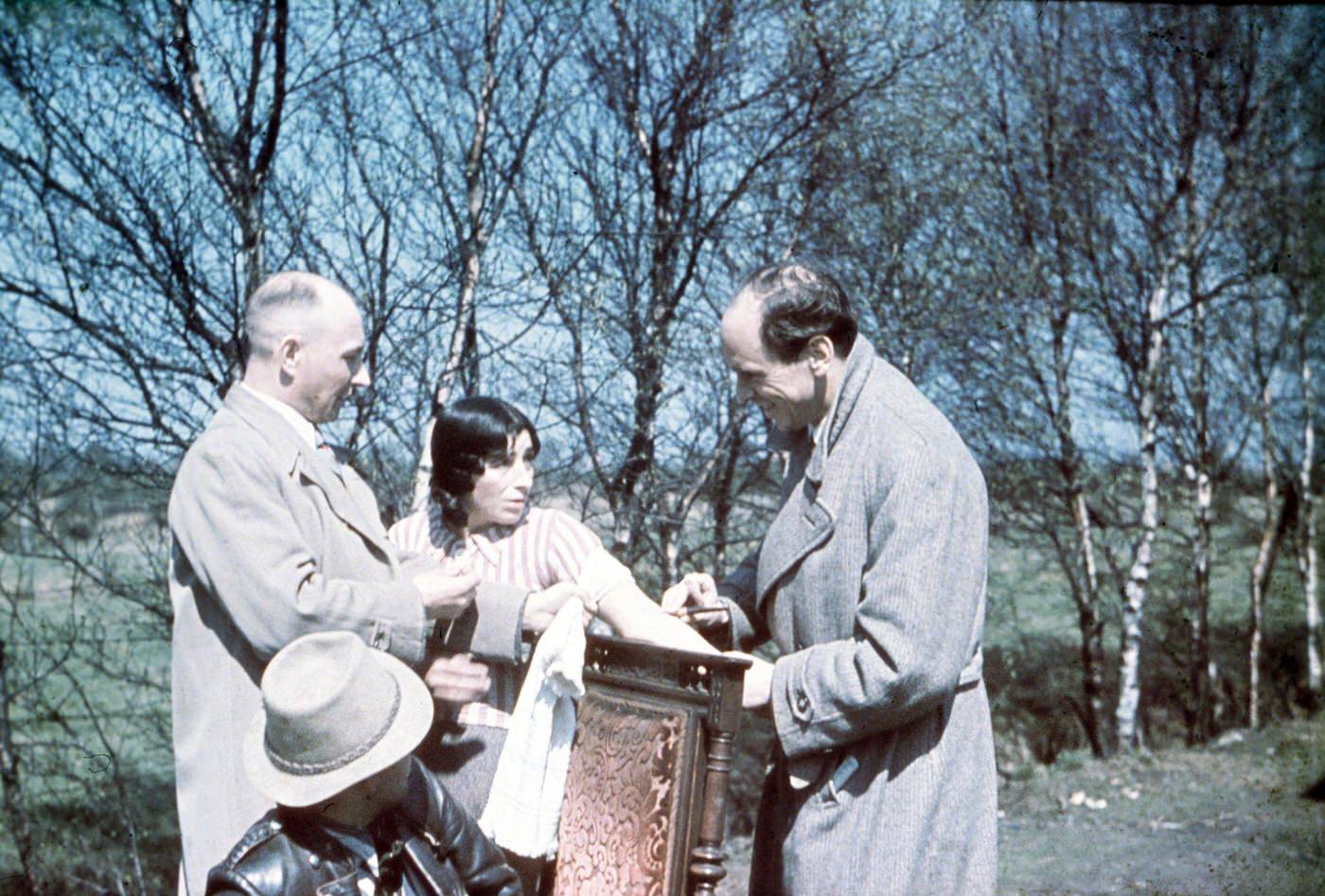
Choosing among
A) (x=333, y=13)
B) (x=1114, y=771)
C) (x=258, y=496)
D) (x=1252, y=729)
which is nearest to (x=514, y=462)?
(x=258, y=496)

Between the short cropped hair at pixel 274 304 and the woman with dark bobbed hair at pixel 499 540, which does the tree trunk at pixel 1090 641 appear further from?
the short cropped hair at pixel 274 304

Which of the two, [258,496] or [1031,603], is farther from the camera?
[1031,603]

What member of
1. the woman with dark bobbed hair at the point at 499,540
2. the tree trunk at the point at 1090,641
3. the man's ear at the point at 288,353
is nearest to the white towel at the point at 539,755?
the woman with dark bobbed hair at the point at 499,540

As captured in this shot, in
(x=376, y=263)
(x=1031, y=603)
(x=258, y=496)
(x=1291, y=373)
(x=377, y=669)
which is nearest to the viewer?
(x=377, y=669)

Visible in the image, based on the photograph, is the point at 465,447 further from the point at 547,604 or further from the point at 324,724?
the point at 324,724

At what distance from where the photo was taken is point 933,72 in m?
7.55

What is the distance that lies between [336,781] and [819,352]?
123 cm

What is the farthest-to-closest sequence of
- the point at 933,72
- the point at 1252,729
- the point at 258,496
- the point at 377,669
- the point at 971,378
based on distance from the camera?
the point at 1252,729
the point at 971,378
the point at 933,72
the point at 258,496
the point at 377,669

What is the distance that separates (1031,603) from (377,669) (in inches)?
427

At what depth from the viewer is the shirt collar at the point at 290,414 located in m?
2.75

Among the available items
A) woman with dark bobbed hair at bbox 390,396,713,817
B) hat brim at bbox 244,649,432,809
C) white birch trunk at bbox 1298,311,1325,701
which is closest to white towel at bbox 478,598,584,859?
woman with dark bobbed hair at bbox 390,396,713,817

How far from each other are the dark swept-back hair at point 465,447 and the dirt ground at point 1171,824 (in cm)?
324

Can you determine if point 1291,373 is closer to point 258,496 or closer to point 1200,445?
point 1200,445

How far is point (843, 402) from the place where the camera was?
247cm
